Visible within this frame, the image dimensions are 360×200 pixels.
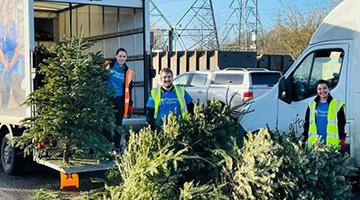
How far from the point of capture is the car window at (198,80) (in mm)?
18677

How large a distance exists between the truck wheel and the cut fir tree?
2.09 m


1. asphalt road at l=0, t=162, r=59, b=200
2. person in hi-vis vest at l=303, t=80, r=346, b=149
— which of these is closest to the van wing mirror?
person in hi-vis vest at l=303, t=80, r=346, b=149

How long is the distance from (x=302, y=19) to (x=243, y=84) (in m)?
13.8

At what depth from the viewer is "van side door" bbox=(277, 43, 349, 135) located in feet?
23.4

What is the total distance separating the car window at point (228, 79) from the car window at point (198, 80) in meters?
0.43

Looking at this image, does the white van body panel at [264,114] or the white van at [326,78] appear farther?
the white van body panel at [264,114]

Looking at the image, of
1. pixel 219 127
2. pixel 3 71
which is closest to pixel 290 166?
pixel 219 127

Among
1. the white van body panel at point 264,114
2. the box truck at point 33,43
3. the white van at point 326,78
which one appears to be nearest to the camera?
the white van at point 326,78

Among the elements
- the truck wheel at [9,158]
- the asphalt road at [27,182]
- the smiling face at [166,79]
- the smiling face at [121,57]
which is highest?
the smiling face at [121,57]

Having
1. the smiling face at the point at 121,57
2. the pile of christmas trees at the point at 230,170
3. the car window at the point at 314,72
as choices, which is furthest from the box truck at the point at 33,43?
the pile of christmas trees at the point at 230,170

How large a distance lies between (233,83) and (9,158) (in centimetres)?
1020

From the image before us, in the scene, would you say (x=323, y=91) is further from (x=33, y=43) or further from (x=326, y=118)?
(x=33, y=43)

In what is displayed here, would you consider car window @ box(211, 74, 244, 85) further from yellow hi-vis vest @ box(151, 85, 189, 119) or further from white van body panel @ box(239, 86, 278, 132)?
yellow hi-vis vest @ box(151, 85, 189, 119)

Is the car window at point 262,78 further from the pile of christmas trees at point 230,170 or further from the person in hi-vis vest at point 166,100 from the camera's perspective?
the pile of christmas trees at point 230,170
